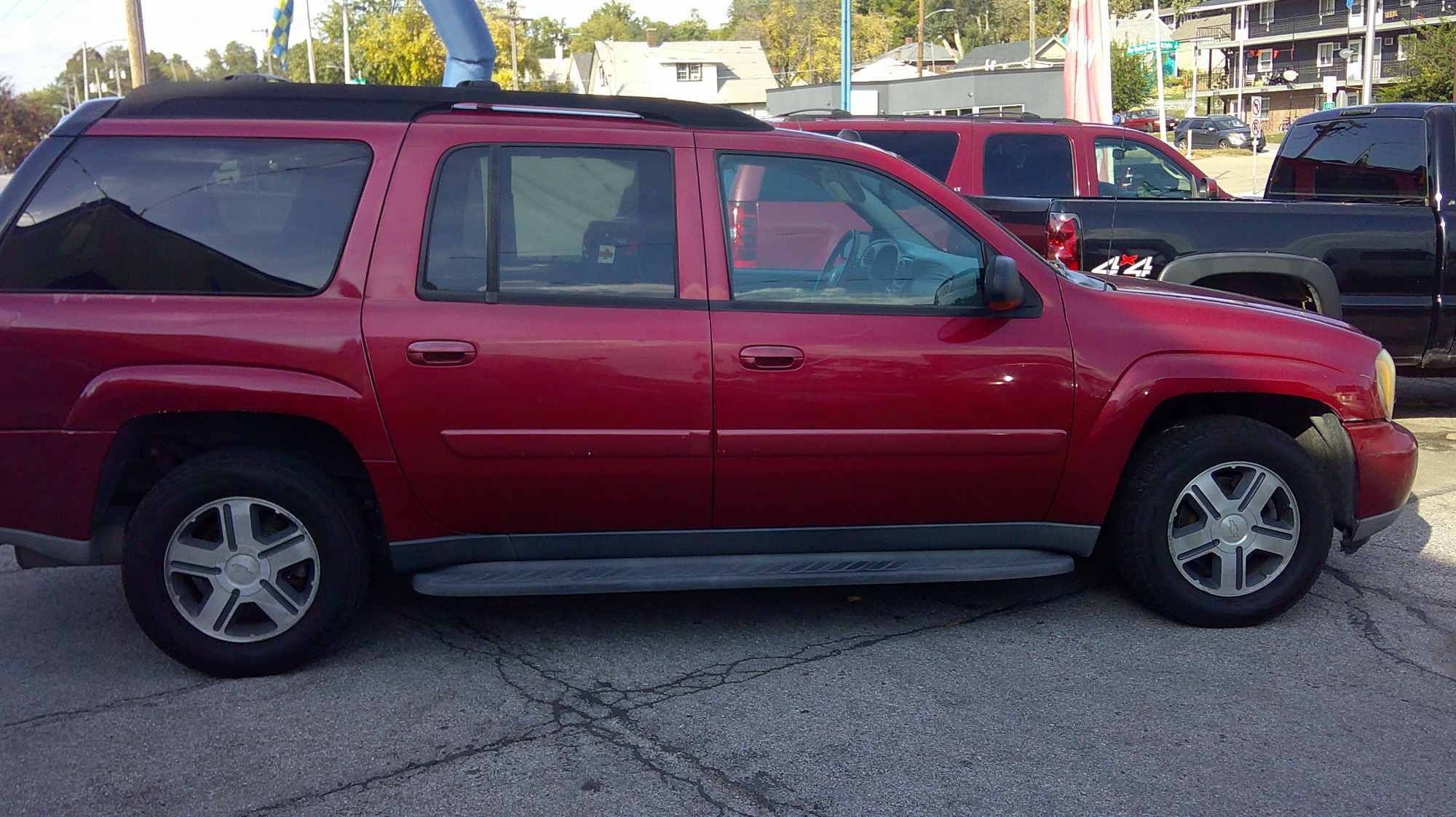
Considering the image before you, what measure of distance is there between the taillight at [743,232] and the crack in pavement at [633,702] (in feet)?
4.58

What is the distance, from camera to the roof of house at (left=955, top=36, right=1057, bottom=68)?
73625 millimetres

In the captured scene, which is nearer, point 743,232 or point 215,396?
point 215,396

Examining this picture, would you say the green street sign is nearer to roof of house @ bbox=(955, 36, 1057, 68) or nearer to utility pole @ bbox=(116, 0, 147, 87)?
roof of house @ bbox=(955, 36, 1057, 68)

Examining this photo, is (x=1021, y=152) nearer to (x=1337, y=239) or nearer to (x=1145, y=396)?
(x=1337, y=239)

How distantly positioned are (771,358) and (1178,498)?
5.22 feet

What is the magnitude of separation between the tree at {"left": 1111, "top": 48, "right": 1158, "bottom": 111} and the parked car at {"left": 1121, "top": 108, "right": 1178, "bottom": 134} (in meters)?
0.66

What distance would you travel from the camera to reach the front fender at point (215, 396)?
3822 millimetres

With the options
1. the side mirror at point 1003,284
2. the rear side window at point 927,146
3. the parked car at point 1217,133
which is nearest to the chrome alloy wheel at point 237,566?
the side mirror at point 1003,284

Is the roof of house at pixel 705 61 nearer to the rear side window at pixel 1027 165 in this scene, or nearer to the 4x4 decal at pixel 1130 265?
the rear side window at pixel 1027 165

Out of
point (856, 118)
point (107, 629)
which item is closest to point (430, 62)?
point (856, 118)

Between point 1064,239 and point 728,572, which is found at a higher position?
point 1064,239

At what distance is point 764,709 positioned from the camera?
12.5 feet

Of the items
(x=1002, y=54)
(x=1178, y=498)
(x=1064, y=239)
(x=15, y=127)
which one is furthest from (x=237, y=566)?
→ (x=1002, y=54)

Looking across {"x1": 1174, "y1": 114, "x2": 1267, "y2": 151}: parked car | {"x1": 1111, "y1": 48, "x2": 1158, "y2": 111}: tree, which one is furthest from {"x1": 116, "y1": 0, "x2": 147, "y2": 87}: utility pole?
{"x1": 1111, "y1": 48, "x2": 1158, "y2": 111}: tree
